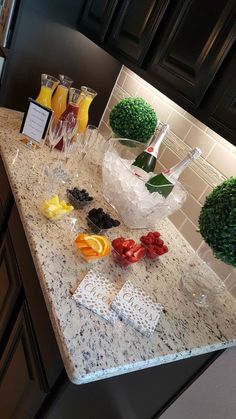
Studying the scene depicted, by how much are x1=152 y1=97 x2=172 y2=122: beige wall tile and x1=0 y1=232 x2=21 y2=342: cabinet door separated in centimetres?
83

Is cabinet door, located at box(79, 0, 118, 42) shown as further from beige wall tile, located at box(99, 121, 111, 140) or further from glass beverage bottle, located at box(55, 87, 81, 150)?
beige wall tile, located at box(99, 121, 111, 140)

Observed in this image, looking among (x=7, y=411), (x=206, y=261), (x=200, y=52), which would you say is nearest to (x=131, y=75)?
(x=200, y=52)

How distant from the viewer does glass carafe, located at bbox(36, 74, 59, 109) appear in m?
1.38

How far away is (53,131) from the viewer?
129 centimetres

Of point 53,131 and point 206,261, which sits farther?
point 53,131

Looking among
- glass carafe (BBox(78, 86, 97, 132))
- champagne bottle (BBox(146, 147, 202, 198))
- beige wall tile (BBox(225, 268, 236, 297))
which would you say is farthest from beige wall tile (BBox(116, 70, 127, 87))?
beige wall tile (BBox(225, 268, 236, 297))

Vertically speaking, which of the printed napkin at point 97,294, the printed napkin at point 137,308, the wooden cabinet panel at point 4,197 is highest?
the printed napkin at point 137,308

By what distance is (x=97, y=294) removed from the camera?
0.80 m

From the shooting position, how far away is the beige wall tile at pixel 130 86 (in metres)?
1.60

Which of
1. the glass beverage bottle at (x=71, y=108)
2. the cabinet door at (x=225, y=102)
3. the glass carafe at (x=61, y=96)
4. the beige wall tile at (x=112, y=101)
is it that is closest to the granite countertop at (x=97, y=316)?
the glass beverage bottle at (x=71, y=108)

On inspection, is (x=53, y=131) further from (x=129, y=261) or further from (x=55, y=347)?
(x=55, y=347)

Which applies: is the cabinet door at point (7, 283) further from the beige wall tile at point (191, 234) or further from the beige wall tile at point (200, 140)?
the beige wall tile at point (200, 140)

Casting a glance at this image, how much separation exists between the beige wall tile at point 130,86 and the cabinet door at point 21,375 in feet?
3.81

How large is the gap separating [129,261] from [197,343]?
28cm
